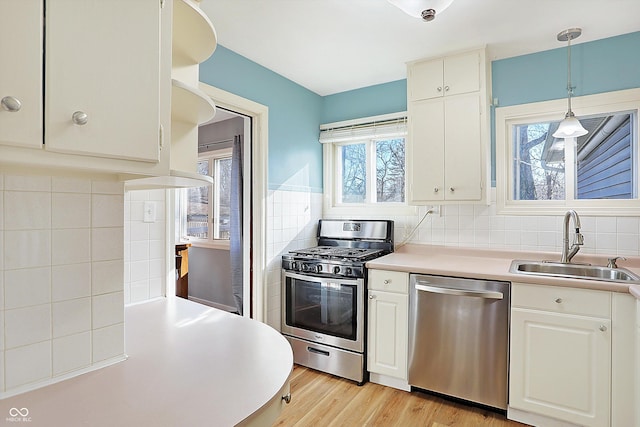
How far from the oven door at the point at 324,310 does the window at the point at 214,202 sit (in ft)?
5.57

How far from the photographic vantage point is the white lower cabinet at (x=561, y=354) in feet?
6.00

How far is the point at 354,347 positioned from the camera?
8.31 ft

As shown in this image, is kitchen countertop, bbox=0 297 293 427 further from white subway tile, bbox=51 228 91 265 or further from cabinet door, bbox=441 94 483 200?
cabinet door, bbox=441 94 483 200

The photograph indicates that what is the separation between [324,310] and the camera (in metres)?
2.68

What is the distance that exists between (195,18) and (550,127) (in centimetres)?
259

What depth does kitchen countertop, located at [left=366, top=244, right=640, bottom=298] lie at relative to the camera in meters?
1.87

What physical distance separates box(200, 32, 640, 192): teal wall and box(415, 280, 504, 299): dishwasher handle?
101cm

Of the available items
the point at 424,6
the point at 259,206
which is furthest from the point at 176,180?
the point at 259,206

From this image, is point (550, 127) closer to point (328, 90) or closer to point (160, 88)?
point (328, 90)

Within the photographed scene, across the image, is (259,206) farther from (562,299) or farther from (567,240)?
(567,240)

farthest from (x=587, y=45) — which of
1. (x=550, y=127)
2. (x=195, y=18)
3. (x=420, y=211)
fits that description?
(x=195, y=18)

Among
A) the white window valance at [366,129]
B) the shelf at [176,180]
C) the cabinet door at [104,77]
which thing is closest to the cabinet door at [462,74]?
the white window valance at [366,129]

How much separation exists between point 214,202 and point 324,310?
2.26 meters

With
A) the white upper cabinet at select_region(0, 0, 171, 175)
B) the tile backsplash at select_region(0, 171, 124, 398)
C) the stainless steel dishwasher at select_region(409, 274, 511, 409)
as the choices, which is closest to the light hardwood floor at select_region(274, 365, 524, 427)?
the stainless steel dishwasher at select_region(409, 274, 511, 409)
